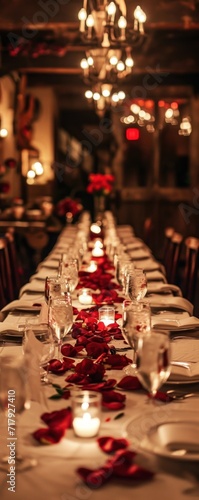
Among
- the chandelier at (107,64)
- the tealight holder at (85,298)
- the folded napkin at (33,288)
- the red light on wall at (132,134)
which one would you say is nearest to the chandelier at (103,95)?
the chandelier at (107,64)

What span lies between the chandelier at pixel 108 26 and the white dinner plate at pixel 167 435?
4.13 metres

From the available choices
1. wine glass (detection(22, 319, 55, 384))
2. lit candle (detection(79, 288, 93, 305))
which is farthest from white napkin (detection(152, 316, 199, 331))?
wine glass (detection(22, 319, 55, 384))

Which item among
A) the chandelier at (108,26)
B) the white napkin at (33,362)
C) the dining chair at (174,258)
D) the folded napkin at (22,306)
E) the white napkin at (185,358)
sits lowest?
the dining chair at (174,258)

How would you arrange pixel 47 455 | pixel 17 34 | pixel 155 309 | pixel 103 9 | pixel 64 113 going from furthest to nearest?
pixel 64 113 → pixel 17 34 → pixel 103 9 → pixel 155 309 → pixel 47 455

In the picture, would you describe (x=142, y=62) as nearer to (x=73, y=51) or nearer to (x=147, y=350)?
(x=73, y=51)

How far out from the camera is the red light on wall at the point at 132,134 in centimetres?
1263

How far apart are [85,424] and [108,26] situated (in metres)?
4.29

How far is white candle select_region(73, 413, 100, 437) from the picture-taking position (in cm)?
165

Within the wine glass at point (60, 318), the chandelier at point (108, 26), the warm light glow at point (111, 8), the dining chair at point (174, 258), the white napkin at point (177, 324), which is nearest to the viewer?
the wine glass at point (60, 318)

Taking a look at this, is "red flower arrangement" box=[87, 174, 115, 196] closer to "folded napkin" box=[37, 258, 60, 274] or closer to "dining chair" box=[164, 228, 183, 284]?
"dining chair" box=[164, 228, 183, 284]

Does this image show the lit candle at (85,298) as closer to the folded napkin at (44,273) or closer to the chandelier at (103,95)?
the folded napkin at (44,273)

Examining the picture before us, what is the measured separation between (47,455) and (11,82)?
39.2 feet

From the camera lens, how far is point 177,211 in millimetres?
12516

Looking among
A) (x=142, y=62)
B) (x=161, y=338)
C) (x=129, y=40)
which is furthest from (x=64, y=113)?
(x=161, y=338)
